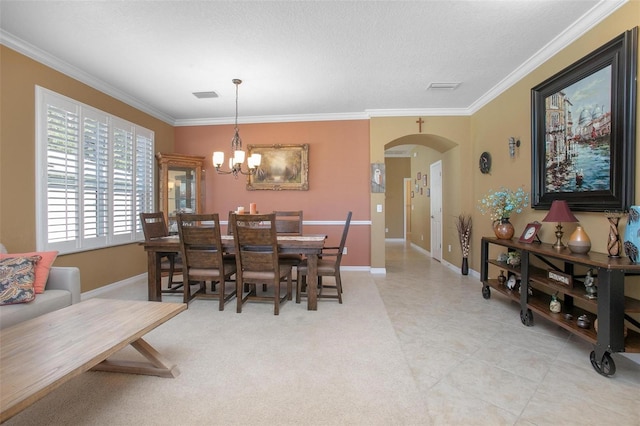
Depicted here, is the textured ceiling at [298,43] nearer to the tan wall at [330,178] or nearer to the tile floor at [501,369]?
the tan wall at [330,178]

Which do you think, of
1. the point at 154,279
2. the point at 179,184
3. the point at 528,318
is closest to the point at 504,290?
the point at 528,318

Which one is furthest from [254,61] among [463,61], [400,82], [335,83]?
[463,61]

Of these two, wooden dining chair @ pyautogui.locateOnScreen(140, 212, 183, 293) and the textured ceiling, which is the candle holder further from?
wooden dining chair @ pyautogui.locateOnScreen(140, 212, 183, 293)

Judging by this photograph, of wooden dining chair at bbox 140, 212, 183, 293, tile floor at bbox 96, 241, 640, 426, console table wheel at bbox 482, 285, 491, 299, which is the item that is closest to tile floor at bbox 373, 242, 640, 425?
tile floor at bbox 96, 241, 640, 426

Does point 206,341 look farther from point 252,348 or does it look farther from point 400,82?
point 400,82

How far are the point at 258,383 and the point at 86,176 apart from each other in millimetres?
3308

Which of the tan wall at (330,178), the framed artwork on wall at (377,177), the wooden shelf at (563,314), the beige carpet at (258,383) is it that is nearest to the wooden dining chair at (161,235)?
the beige carpet at (258,383)

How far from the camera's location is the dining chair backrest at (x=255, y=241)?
2.81m

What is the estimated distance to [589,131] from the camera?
7.94 feet

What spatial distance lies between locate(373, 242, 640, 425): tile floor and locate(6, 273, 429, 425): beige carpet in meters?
0.18

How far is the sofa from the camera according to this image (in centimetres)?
196

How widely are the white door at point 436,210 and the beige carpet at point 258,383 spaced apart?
146 inches

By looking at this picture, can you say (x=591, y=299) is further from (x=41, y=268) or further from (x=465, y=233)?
(x=41, y=268)

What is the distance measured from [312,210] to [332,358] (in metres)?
3.20
